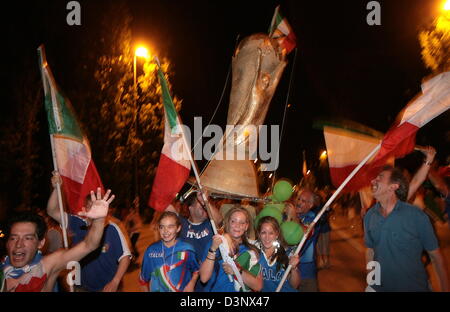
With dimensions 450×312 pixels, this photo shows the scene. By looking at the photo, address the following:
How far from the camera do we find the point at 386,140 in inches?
163

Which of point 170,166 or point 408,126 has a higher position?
point 408,126

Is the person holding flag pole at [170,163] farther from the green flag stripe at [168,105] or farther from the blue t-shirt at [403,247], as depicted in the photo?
the blue t-shirt at [403,247]

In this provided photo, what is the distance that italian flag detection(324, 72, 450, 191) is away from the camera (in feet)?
13.0

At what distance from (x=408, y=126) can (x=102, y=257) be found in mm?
3588

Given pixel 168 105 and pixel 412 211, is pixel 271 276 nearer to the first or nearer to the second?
pixel 412 211

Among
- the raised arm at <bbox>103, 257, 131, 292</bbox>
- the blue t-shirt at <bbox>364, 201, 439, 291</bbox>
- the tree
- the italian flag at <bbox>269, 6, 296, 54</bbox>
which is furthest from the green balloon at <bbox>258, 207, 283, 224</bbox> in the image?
the tree

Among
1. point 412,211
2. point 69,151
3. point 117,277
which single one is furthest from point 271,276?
point 69,151

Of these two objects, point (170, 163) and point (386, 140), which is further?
point (170, 163)

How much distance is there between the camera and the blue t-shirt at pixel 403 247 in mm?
3576

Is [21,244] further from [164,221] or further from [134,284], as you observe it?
[134,284]

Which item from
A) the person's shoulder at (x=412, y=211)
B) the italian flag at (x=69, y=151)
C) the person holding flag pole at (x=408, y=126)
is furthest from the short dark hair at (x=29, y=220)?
the person's shoulder at (x=412, y=211)

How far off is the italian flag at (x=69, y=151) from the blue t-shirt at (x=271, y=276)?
6.37 ft

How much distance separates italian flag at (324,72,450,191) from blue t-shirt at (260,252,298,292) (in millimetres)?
1106

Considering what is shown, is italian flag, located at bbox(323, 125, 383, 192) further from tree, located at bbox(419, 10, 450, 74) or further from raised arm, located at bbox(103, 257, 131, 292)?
tree, located at bbox(419, 10, 450, 74)
